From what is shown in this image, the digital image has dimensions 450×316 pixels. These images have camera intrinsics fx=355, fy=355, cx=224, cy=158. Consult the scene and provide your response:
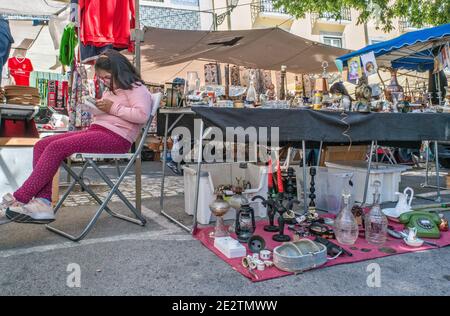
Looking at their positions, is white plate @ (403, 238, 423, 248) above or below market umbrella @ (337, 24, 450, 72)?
below

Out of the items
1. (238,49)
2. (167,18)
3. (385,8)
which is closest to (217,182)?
(238,49)

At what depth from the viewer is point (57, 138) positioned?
254 cm

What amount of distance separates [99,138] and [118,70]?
53 centimetres

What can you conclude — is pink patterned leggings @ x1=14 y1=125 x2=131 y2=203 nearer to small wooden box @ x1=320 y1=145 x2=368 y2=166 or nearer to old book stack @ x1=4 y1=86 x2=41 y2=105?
old book stack @ x1=4 y1=86 x2=41 y2=105

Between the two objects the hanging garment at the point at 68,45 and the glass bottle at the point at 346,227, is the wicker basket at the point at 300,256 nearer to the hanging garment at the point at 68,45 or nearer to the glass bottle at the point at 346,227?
the glass bottle at the point at 346,227

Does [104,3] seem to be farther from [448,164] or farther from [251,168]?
[448,164]

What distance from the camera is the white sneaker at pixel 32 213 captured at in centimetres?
219

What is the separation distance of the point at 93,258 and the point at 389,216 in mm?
2454

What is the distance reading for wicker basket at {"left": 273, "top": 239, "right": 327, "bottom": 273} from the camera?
190cm

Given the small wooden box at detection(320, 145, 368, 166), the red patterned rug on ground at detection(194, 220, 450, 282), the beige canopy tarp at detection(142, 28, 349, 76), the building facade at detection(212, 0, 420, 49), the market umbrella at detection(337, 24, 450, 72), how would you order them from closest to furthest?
1. the red patterned rug on ground at detection(194, 220, 450, 282)
2. the market umbrella at detection(337, 24, 450, 72)
3. the small wooden box at detection(320, 145, 368, 166)
4. the beige canopy tarp at detection(142, 28, 349, 76)
5. the building facade at detection(212, 0, 420, 49)

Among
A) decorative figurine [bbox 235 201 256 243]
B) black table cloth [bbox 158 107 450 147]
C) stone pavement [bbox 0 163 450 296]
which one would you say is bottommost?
stone pavement [bbox 0 163 450 296]

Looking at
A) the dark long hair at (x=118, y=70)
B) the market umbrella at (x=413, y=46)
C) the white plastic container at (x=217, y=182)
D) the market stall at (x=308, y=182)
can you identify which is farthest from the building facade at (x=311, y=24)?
the dark long hair at (x=118, y=70)

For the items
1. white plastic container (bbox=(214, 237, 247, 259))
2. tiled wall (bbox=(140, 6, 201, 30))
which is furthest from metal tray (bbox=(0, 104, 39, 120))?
tiled wall (bbox=(140, 6, 201, 30))
